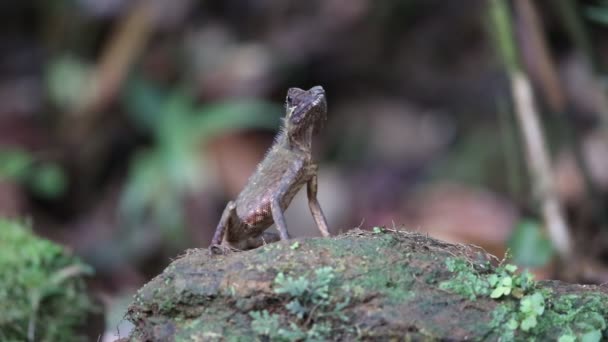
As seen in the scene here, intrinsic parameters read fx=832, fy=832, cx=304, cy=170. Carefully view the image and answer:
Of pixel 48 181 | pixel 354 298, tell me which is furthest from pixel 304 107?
pixel 48 181

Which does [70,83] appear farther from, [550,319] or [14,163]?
[550,319]

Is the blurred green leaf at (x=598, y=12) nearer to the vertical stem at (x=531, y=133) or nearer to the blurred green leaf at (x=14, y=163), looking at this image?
the vertical stem at (x=531, y=133)

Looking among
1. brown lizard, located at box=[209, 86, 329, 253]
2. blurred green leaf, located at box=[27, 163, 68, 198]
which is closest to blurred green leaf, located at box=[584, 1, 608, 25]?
brown lizard, located at box=[209, 86, 329, 253]

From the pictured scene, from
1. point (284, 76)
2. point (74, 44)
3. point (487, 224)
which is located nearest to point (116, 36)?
point (74, 44)

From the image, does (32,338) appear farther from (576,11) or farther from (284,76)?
(284,76)

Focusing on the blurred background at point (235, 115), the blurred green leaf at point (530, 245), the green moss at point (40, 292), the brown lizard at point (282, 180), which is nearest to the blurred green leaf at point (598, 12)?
the blurred green leaf at point (530, 245)

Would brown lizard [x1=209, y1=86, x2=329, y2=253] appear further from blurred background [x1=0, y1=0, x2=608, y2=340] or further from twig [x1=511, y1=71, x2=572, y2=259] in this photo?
blurred background [x1=0, y1=0, x2=608, y2=340]
